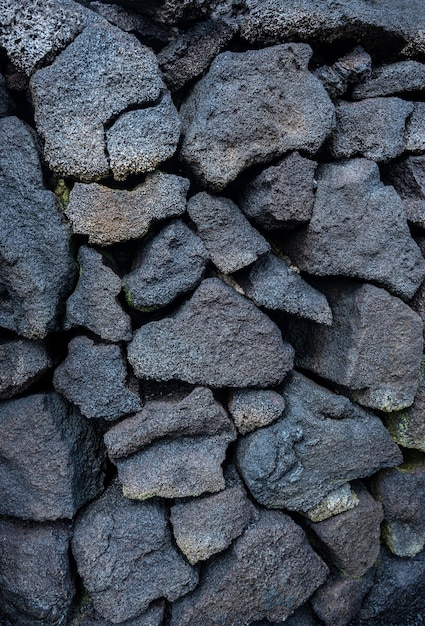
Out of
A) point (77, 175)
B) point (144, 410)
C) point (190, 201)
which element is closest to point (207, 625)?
point (144, 410)

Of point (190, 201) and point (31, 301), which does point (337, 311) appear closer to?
point (190, 201)

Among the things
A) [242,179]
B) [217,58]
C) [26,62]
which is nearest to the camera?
[26,62]

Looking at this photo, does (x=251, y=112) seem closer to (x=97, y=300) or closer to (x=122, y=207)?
(x=122, y=207)

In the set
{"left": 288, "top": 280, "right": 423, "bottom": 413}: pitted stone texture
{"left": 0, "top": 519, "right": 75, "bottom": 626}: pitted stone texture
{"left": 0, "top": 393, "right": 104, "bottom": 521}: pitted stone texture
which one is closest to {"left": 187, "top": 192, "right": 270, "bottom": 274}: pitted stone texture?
{"left": 288, "top": 280, "right": 423, "bottom": 413}: pitted stone texture

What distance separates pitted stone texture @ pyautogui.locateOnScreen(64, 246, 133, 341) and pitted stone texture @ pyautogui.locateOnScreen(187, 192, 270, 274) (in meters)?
0.31

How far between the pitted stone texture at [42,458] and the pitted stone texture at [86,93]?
75cm

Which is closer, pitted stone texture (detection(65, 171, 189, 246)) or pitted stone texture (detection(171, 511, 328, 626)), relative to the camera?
pitted stone texture (detection(65, 171, 189, 246))

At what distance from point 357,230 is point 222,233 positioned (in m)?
0.45

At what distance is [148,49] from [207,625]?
6.18 ft

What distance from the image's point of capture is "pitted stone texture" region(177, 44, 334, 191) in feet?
4.87

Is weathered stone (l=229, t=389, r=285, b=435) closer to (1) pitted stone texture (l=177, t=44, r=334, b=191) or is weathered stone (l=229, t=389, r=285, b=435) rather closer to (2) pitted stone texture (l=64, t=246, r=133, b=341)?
(2) pitted stone texture (l=64, t=246, r=133, b=341)

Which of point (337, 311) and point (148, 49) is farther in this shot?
point (337, 311)

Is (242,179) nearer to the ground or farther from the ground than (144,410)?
farther from the ground

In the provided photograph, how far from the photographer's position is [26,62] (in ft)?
4.61
